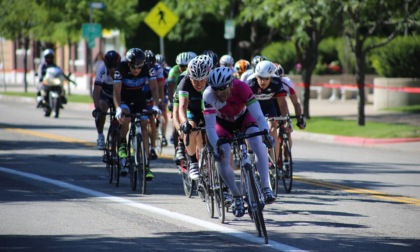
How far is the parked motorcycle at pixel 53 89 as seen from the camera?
31.1 meters

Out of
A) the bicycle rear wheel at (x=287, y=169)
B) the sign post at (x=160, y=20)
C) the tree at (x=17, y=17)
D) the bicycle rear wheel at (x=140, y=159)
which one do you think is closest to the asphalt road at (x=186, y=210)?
the bicycle rear wheel at (x=287, y=169)

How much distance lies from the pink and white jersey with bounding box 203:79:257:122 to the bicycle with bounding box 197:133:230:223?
0.43 metres

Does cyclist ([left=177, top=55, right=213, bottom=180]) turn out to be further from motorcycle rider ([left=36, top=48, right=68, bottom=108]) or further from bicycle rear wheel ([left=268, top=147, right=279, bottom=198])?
motorcycle rider ([left=36, top=48, right=68, bottom=108])

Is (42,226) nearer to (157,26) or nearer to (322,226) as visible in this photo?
(322,226)

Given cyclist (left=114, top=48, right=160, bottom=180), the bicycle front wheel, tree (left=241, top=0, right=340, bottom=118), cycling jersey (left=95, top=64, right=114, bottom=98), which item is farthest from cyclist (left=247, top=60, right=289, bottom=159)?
tree (left=241, top=0, right=340, bottom=118)

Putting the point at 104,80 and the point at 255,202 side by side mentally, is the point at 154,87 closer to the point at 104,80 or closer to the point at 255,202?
the point at 104,80

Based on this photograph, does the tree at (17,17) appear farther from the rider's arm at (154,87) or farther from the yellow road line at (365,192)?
the yellow road line at (365,192)

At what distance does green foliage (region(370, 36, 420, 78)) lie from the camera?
3228 centimetres

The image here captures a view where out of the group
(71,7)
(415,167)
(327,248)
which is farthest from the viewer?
(71,7)

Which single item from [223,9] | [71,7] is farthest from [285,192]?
[71,7]

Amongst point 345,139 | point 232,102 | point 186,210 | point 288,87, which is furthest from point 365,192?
point 345,139

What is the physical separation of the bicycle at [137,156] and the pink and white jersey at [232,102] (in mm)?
2810

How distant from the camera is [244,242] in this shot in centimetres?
958

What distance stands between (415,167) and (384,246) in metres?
8.24
